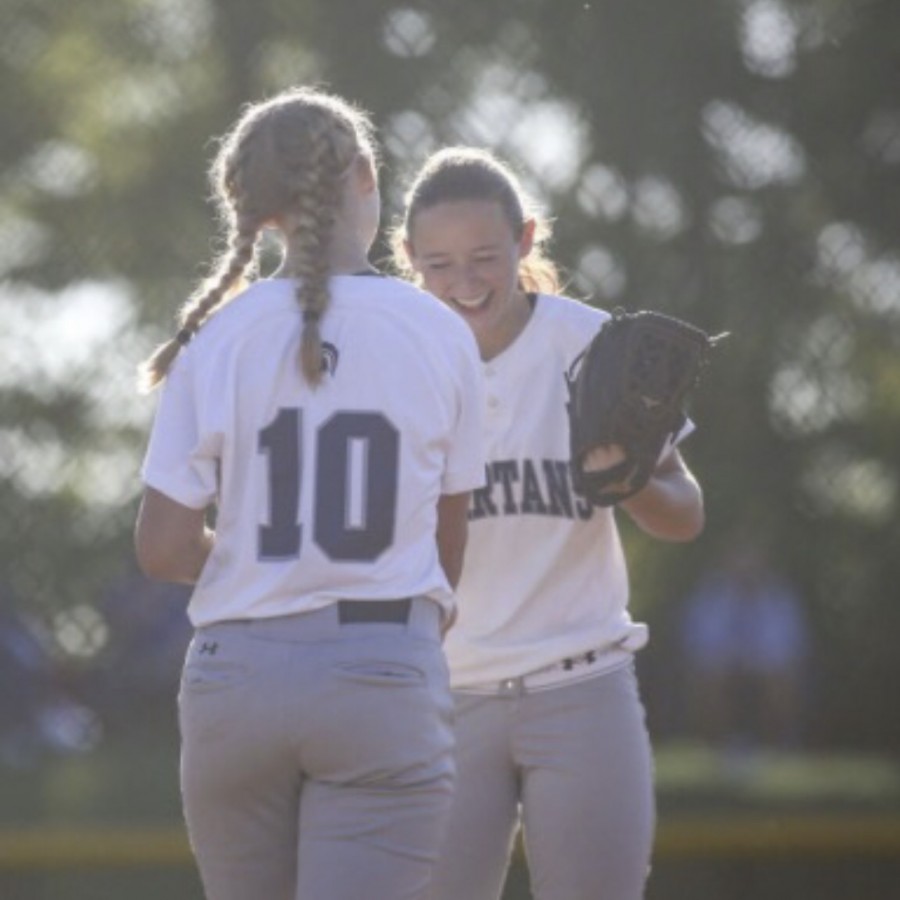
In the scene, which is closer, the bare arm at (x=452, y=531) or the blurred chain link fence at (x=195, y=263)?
the bare arm at (x=452, y=531)

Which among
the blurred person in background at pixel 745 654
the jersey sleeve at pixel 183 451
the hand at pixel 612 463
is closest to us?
the jersey sleeve at pixel 183 451

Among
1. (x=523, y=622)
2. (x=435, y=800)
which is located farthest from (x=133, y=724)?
(x=435, y=800)

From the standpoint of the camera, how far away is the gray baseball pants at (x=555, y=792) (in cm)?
386

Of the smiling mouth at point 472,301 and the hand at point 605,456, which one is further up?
the smiling mouth at point 472,301

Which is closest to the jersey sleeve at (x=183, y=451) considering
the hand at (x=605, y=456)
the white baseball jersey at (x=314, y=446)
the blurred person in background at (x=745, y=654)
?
the white baseball jersey at (x=314, y=446)

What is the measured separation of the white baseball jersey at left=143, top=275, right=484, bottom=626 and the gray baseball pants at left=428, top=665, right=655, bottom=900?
2.44 ft

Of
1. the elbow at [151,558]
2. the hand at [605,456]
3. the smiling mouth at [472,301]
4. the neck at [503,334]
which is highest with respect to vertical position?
the smiling mouth at [472,301]

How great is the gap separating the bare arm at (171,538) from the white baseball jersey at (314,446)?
0.08ft

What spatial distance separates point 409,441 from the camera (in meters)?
3.18

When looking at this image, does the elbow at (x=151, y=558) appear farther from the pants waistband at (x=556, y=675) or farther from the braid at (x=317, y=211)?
the pants waistband at (x=556, y=675)

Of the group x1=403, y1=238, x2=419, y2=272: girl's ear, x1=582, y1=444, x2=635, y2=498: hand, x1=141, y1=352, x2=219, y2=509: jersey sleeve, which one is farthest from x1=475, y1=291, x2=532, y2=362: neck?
x1=141, y1=352, x2=219, y2=509: jersey sleeve

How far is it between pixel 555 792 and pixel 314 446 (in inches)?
37.9

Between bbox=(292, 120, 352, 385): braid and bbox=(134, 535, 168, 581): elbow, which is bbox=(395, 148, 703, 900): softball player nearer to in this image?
bbox=(292, 120, 352, 385): braid

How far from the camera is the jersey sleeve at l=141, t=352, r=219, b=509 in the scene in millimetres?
3203
